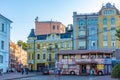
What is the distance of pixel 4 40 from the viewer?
205 ft

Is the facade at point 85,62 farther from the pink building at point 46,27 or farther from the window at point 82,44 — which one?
the pink building at point 46,27

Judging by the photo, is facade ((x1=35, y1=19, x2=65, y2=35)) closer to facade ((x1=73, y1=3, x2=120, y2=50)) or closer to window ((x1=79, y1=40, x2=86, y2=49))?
facade ((x1=73, y1=3, x2=120, y2=50))

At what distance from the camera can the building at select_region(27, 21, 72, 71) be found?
89500 mm

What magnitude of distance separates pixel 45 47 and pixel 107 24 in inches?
771

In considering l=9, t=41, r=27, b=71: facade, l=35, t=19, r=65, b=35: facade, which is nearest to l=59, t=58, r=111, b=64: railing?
l=35, t=19, r=65, b=35: facade

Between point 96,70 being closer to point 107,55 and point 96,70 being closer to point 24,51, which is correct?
point 107,55

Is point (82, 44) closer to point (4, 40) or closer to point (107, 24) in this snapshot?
point (107, 24)

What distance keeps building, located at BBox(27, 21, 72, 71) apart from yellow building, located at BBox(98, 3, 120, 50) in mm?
9220

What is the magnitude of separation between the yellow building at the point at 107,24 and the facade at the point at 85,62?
32.4 feet

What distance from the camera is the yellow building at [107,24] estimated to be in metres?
82.8

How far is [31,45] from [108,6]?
25.6 m

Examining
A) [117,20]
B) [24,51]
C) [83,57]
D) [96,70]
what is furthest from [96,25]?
[24,51]

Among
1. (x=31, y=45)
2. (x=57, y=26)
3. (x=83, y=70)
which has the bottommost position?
(x=83, y=70)

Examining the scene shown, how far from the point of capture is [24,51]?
5546 inches
